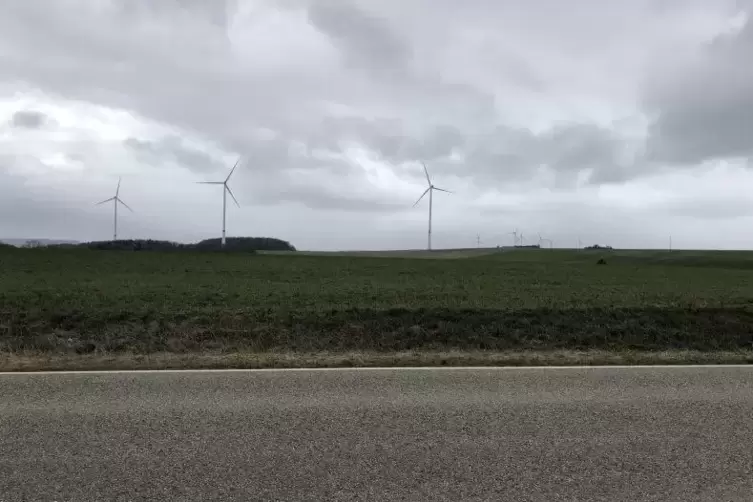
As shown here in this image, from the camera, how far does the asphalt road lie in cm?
448

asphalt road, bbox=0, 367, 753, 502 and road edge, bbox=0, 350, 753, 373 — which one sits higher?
asphalt road, bbox=0, 367, 753, 502

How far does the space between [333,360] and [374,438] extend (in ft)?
14.5

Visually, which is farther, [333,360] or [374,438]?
[333,360]

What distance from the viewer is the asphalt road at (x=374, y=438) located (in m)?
4.48

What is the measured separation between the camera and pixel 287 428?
18.9 feet

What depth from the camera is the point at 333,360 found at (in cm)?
984

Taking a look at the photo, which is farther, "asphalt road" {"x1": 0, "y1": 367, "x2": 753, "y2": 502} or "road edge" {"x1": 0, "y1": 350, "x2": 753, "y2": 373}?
"road edge" {"x1": 0, "y1": 350, "x2": 753, "y2": 373}

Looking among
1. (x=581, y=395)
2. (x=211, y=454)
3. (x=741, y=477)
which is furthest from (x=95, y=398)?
(x=741, y=477)

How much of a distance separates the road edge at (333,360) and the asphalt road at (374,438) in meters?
1.35

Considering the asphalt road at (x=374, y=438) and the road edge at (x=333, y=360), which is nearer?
the asphalt road at (x=374, y=438)

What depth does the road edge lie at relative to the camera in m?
9.30

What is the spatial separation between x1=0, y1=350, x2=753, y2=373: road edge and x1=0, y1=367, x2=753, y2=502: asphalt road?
A: 1345 mm

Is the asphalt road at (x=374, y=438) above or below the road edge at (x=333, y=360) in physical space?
above

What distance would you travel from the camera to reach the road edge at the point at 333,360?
930cm
